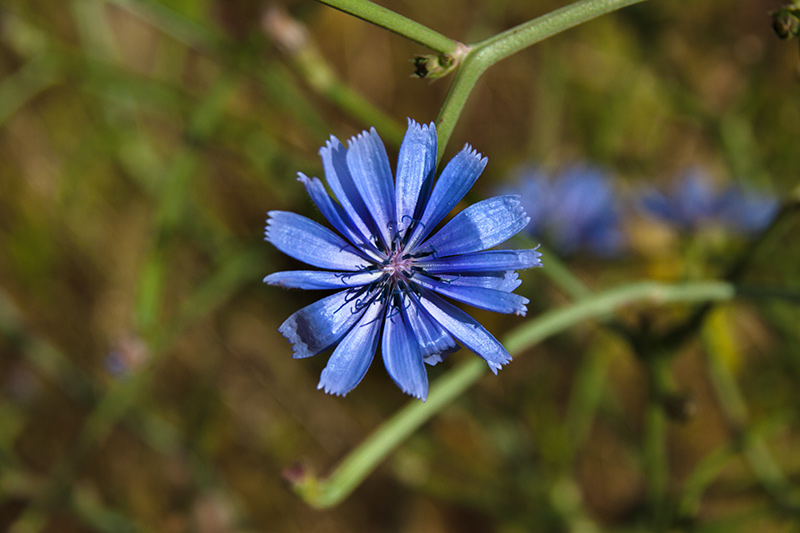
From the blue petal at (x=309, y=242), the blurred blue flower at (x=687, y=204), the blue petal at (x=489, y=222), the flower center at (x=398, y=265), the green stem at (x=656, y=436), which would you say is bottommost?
the green stem at (x=656, y=436)

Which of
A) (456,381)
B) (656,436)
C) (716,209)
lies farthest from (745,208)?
(456,381)

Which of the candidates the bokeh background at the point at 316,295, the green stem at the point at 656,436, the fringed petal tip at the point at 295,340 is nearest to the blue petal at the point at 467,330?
the fringed petal tip at the point at 295,340

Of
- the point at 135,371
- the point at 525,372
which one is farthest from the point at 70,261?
the point at 525,372

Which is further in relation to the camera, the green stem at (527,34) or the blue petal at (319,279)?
the green stem at (527,34)

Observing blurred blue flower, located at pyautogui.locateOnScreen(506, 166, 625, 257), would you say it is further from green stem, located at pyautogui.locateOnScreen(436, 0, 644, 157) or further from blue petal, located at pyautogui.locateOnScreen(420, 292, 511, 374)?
blue petal, located at pyautogui.locateOnScreen(420, 292, 511, 374)

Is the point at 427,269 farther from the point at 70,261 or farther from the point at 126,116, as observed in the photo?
the point at 70,261

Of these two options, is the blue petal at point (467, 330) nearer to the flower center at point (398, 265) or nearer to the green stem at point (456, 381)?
the flower center at point (398, 265)

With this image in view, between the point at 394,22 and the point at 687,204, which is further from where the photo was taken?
the point at 687,204

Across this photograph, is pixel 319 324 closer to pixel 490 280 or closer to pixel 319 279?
pixel 319 279
